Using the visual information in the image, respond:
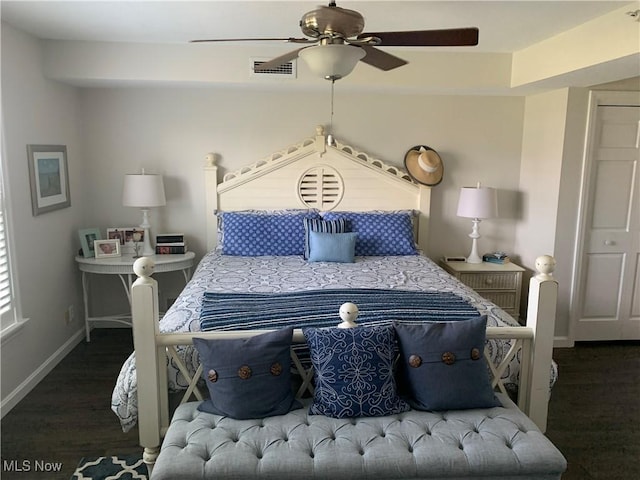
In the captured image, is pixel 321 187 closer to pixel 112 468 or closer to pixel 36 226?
pixel 36 226

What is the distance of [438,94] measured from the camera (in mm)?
4219

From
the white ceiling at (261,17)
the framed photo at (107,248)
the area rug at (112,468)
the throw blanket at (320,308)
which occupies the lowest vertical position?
the area rug at (112,468)

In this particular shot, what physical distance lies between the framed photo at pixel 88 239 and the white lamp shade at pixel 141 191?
374mm

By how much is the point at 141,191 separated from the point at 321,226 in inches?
55.1

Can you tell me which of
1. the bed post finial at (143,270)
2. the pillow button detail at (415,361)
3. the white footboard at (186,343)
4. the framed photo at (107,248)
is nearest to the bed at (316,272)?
the white footboard at (186,343)

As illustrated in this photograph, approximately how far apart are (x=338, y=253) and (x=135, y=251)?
→ 167 centimetres

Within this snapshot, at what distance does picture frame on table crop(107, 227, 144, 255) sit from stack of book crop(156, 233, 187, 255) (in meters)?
0.16

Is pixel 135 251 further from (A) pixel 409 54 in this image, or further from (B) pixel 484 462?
(B) pixel 484 462

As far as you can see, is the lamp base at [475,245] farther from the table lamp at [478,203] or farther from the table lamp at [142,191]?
the table lamp at [142,191]

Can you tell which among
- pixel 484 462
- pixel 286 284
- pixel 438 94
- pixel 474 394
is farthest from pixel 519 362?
pixel 438 94

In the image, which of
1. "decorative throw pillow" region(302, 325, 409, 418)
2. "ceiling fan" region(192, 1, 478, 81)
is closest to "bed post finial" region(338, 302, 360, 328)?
"decorative throw pillow" region(302, 325, 409, 418)

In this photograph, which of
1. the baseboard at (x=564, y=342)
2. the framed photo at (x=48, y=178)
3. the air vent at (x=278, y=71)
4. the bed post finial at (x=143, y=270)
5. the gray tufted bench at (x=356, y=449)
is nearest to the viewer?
the gray tufted bench at (x=356, y=449)

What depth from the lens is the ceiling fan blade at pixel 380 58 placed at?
2.23 metres

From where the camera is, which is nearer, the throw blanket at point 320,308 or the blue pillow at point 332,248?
the throw blanket at point 320,308
